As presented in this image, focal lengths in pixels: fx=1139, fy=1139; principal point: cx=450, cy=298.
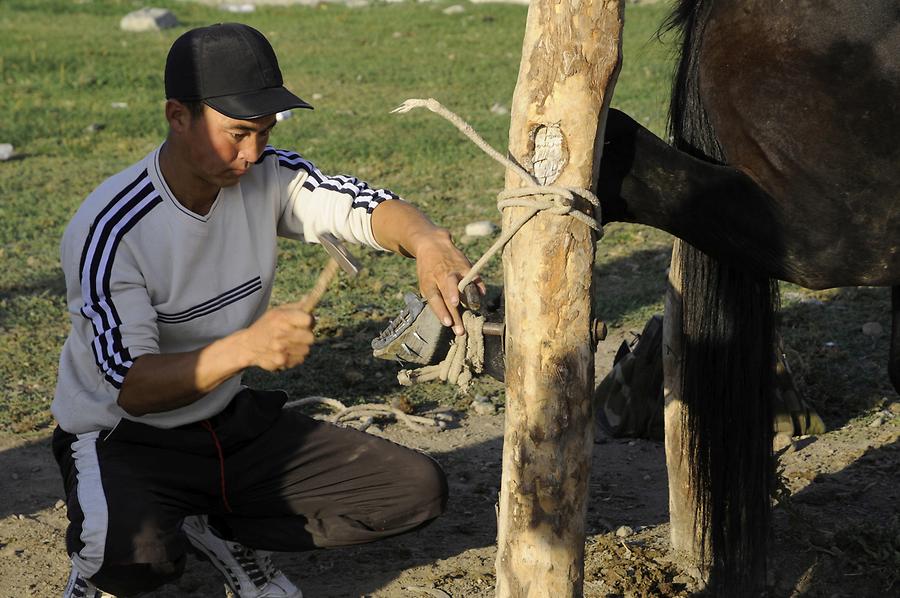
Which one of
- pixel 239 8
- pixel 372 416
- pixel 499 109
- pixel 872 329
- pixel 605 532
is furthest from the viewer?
pixel 239 8

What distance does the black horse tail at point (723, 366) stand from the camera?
9.53 ft

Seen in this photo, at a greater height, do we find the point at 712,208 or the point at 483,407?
the point at 712,208

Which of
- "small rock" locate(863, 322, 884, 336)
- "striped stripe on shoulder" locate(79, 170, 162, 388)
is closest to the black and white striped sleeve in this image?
"striped stripe on shoulder" locate(79, 170, 162, 388)

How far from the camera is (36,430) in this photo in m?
4.16

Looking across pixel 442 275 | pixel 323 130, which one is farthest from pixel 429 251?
pixel 323 130

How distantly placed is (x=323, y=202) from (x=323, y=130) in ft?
17.3

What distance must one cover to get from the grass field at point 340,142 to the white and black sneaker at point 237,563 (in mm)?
1353

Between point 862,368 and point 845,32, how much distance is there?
88.8 inches

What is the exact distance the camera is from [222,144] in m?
2.70

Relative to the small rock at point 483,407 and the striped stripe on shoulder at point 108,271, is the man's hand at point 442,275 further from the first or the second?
the small rock at point 483,407

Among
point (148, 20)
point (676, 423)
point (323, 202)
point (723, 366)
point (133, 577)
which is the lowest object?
point (133, 577)

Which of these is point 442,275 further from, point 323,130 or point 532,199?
point 323,130

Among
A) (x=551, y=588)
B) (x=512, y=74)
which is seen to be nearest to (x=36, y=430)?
(x=551, y=588)

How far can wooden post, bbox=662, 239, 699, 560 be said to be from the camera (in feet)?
9.97
